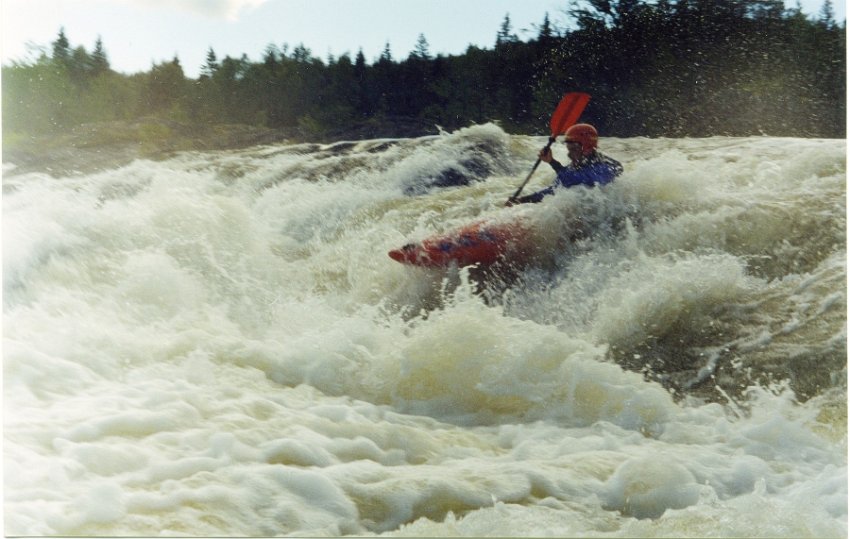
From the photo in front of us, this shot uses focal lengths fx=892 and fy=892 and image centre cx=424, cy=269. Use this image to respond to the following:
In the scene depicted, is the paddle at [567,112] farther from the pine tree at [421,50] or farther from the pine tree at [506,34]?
the pine tree at [421,50]

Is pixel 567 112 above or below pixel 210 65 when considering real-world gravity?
below

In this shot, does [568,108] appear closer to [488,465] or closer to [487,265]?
[487,265]

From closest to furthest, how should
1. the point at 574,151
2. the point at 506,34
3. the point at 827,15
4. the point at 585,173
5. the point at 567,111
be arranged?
the point at 827,15 → the point at 506,34 → the point at 567,111 → the point at 574,151 → the point at 585,173

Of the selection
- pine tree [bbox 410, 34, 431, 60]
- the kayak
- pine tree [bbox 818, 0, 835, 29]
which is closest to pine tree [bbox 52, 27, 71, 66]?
pine tree [bbox 410, 34, 431, 60]

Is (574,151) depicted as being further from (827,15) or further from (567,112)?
(827,15)

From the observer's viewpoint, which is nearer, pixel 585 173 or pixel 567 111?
pixel 567 111

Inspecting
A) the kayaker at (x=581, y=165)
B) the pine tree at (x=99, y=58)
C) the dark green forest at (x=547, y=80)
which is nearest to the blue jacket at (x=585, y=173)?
the kayaker at (x=581, y=165)

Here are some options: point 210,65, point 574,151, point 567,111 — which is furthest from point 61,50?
point 574,151
